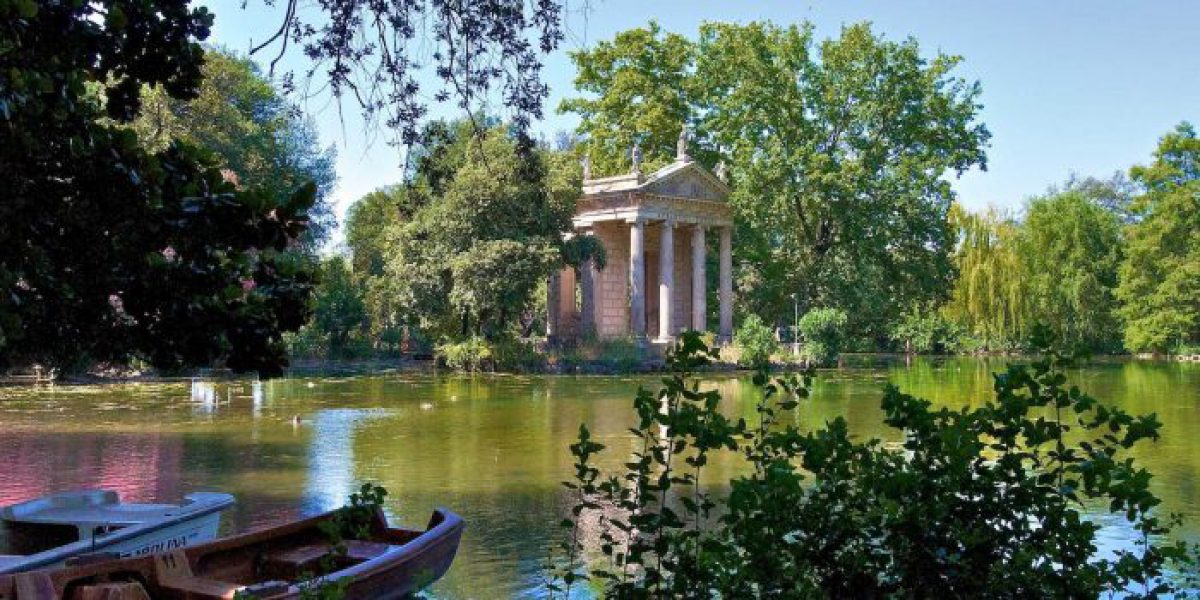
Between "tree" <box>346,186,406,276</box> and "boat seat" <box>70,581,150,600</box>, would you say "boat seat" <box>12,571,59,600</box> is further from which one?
"tree" <box>346,186,406,276</box>

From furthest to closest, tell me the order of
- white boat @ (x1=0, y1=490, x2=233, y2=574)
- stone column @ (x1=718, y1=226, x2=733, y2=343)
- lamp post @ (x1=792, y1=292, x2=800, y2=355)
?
1. stone column @ (x1=718, y1=226, x2=733, y2=343)
2. lamp post @ (x1=792, y1=292, x2=800, y2=355)
3. white boat @ (x1=0, y1=490, x2=233, y2=574)

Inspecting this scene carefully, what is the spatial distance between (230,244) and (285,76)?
2.15 meters

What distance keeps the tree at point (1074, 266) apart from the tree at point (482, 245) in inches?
1083

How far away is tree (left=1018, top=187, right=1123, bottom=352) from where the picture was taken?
52.4 meters

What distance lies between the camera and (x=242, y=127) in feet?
131

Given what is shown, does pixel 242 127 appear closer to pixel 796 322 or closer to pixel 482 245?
pixel 482 245

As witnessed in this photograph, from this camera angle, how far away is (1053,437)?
3.79 m

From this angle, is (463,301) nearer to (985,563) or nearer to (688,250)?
(688,250)

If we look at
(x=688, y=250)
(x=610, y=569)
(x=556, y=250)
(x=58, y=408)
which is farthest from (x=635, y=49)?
(x=610, y=569)

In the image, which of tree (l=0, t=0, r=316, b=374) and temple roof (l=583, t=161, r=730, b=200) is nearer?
tree (l=0, t=0, r=316, b=374)

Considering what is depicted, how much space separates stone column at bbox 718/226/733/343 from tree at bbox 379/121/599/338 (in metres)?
8.88

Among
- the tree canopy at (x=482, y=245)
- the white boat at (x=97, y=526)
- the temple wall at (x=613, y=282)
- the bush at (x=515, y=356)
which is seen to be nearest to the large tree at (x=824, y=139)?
the temple wall at (x=613, y=282)

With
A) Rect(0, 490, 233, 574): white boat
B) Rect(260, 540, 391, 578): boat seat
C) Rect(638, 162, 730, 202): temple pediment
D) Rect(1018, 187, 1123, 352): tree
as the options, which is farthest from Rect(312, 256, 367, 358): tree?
Rect(260, 540, 391, 578): boat seat

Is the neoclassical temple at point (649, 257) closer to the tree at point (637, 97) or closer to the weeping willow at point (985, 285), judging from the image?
the tree at point (637, 97)
